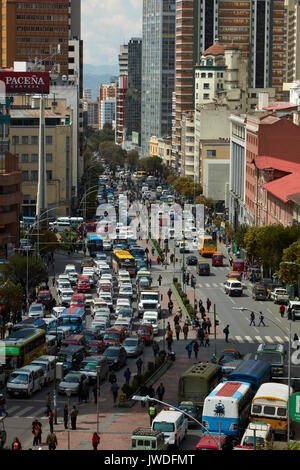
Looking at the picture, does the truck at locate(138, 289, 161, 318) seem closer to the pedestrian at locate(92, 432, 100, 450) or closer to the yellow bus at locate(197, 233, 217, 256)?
the yellow bus at locate(197, 233, 217, 256)

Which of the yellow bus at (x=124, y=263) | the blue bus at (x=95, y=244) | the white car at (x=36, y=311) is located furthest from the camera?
the blue bus at (x=95, y=244)

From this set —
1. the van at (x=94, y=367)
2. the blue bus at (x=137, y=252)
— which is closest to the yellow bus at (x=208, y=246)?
the blue bus at (x=137, y=252)

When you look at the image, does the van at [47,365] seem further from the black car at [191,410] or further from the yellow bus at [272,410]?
the yellow bus at [272,410]

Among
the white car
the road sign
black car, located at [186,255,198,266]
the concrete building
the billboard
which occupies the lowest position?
black car, located at [186,255,198,266]

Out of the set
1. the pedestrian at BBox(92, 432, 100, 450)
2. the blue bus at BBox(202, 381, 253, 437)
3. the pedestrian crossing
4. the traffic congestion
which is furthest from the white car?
the pedestrian at BBox(92, 432, 100, 450)

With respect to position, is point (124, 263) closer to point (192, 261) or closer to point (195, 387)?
point (192, 261)

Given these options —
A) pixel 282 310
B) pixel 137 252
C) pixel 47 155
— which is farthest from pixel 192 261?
pixel 47 155
